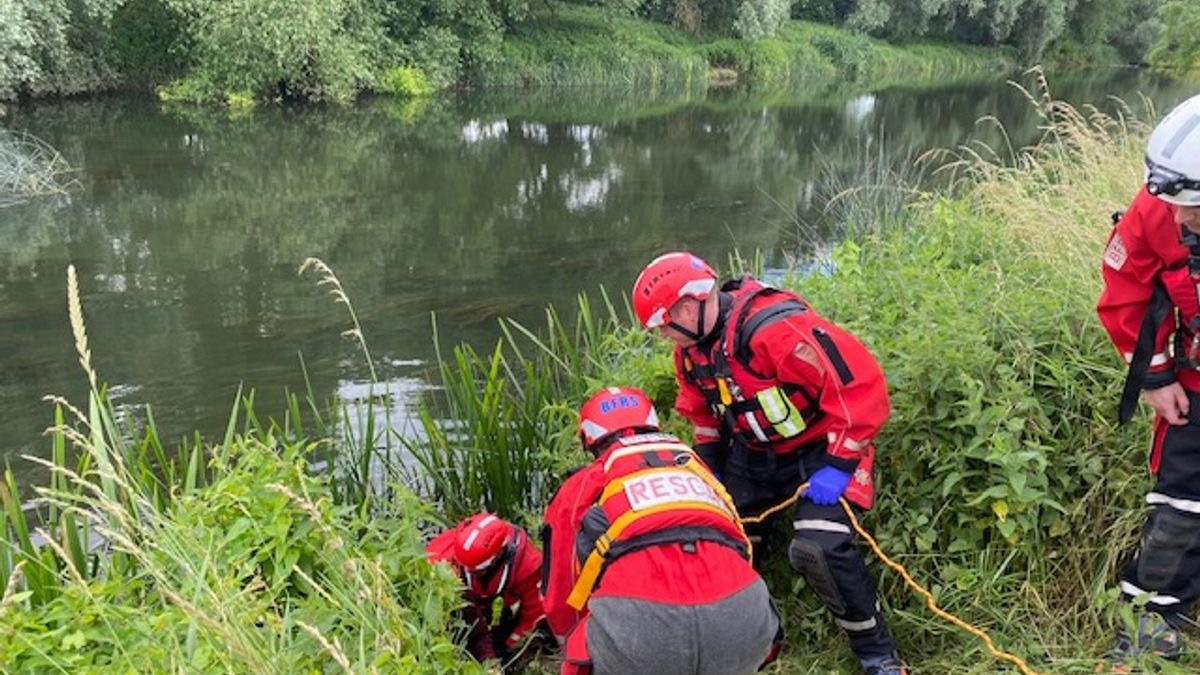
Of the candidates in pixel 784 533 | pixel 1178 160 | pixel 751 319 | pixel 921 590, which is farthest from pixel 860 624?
pixel 1178 160

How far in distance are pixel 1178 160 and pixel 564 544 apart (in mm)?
2190

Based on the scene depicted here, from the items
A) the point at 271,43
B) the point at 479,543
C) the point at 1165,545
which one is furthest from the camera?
the point at 271,43

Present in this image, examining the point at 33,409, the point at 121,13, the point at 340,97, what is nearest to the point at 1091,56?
the point at 340,97

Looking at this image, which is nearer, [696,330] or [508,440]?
[696,330]

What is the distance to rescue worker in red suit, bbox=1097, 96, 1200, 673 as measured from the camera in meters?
2.56

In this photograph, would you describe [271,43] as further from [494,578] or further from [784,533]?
[784,533]

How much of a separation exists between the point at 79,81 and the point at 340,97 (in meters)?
6.88

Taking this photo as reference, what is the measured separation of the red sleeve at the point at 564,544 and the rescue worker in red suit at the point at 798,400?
66 cm

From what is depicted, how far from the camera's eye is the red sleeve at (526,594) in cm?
348

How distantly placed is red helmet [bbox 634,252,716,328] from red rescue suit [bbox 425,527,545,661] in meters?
1.15

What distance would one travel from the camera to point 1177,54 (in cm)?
2352

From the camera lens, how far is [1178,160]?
91.5 inches

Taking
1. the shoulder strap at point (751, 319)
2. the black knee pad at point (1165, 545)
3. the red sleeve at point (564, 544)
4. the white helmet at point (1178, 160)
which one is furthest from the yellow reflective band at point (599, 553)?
the white helmet at point (1178, 160)

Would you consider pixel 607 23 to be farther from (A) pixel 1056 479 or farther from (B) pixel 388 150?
(A) pixel 1056 479
